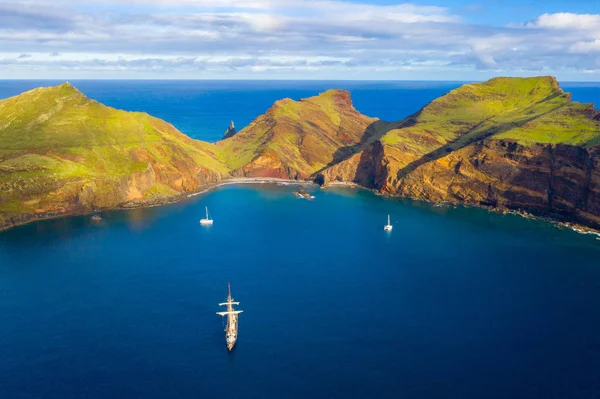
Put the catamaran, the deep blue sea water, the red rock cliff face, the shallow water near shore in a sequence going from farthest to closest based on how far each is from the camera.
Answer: the red rock cliff face < the catamaran < the shallow water near shore < the deep blue sea water

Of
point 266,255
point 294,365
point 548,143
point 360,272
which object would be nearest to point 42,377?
point 294,365

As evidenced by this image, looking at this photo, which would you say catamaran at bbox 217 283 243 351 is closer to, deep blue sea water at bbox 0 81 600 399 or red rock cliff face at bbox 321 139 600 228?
deep blue sea water at bbox 0 81 600 399

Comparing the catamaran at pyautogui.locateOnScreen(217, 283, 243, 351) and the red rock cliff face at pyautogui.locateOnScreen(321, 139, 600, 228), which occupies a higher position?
the red rock cliff face at pyautogui.locateOnScreen(321, 139, 600, 228)

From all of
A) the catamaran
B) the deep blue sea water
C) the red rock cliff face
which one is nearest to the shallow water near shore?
the deep blue sea water

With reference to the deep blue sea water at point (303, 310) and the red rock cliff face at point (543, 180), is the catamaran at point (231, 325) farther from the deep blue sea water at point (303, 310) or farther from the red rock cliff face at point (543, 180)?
the red rock cliff face at point (543, 180)

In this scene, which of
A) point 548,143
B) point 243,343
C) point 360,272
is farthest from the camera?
point 548,143

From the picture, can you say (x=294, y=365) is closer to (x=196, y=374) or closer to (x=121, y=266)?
(x=196, y=374)

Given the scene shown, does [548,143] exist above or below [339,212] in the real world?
above
